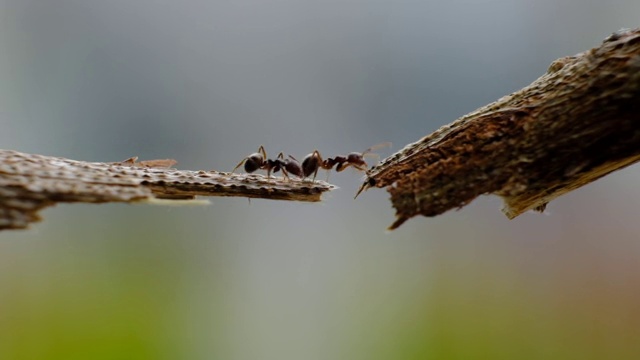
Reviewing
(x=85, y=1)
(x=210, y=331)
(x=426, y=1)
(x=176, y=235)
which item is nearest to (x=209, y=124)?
(x=176, y=235)

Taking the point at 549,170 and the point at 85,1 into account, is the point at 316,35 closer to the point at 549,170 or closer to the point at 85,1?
the point at 85,1

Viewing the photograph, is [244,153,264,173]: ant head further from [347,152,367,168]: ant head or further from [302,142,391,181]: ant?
[347,152,367,168]: ant head

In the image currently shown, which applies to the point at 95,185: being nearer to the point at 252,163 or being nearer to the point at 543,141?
the point at 543,141

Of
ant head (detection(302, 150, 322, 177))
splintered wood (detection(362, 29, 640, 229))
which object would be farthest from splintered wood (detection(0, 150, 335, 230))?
ant head (detection(302, 150, 322, 177))

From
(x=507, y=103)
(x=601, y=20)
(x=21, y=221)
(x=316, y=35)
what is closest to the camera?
(x=21, y=221)

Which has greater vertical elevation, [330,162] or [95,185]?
[330,162]

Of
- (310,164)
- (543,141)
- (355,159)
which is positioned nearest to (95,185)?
(543,141)
